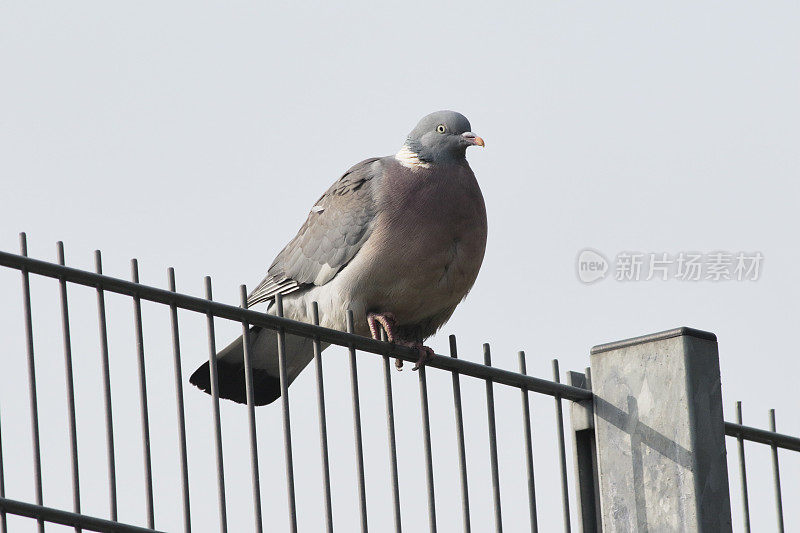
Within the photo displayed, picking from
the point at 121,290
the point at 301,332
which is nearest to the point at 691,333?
the point at 301,332

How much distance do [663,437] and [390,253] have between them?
89.6 inches

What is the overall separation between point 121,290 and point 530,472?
1373 millimetres

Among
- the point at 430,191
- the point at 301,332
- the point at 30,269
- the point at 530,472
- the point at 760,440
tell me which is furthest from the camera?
the point at 430,191

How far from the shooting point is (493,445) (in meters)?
3.91

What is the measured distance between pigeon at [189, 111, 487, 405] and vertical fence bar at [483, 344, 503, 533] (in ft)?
6.21

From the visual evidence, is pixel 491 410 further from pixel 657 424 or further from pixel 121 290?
pixel 121 290

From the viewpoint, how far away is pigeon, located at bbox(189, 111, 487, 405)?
19.7 ft

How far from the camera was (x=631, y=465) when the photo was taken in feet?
13.1

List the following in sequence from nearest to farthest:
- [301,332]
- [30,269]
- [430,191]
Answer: [30,269], [301,332], [430,191]

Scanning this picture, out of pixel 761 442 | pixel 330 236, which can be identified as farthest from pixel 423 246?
pixel 761 442

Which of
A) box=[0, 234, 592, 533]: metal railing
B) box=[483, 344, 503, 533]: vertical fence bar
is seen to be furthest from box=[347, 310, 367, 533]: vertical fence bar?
box=[483, 344, 503, 533]: vertical fence bar

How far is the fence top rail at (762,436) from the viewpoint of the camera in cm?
434

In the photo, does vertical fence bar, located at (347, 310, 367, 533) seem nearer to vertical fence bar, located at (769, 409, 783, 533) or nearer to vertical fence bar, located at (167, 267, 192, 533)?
vertical fence bar, located at (167, 267, 192, 533)

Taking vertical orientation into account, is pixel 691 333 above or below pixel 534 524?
above
